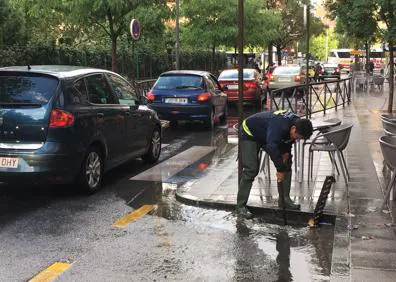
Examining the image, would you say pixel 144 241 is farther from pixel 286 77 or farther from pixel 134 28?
pixel 286 77

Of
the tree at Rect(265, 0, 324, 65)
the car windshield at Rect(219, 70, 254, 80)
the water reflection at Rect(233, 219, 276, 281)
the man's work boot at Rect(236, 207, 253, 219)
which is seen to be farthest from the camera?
the tree at Rect(265, 0, 324, 65)

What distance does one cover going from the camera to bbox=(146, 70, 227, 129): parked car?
46.5ft

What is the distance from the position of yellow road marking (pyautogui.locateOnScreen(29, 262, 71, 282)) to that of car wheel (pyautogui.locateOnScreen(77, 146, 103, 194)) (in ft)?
8.04

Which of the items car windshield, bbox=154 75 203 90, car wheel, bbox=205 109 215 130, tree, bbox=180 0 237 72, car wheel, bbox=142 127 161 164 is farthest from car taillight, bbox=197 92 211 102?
tree, bbox=180 0 237 72

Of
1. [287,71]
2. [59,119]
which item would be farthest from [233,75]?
[59,119]

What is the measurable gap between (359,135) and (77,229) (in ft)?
27.1

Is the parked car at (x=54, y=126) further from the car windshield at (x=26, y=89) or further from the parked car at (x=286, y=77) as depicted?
the parked car at (x=286, y=77)

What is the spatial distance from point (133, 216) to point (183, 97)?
7.90 m

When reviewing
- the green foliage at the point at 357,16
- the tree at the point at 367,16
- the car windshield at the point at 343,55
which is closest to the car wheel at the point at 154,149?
the tree at the point at 367,16

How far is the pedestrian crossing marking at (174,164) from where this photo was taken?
8781 millimetres

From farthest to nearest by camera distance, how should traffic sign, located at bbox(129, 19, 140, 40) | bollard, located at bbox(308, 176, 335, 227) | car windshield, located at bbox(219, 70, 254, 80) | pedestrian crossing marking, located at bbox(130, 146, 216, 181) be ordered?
car windshield, located at bbox(219, 70, 254, 80)
traffic sign, located at bbox(129, 19, 140, 40)
pedestrian crossing marking, located at bbox(130, 146, 216, 181)
bollard, located at bbox(308, 176, 335, 227)

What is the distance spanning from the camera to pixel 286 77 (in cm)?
2675

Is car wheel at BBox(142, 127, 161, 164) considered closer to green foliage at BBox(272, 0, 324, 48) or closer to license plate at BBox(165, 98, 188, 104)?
license plate at BBox(165, 98, 188, 104)

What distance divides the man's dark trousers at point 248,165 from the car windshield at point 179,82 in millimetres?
8097
